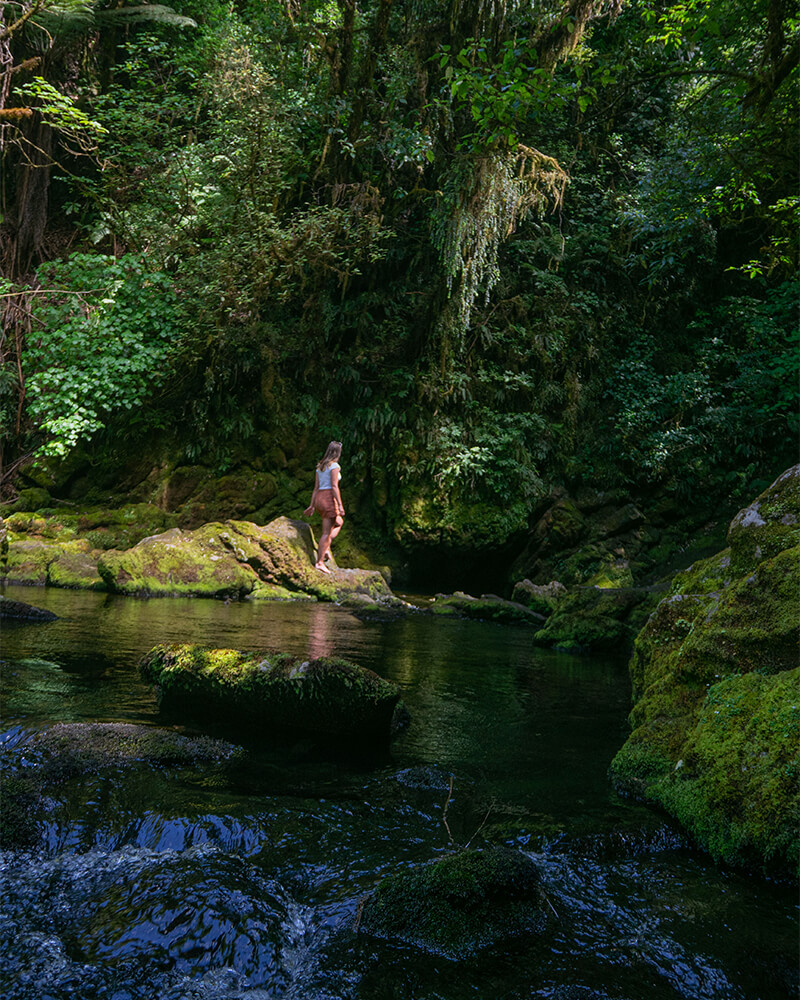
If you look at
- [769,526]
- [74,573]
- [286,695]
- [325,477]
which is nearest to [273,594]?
[325,477]

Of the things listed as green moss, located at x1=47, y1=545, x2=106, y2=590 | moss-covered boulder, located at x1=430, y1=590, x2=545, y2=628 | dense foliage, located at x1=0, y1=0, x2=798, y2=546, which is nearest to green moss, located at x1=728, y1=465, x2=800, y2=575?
moss-covered boulder, located at x1=430, y1=590, x2=545, y2=628

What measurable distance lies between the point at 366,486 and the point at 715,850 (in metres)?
13.4

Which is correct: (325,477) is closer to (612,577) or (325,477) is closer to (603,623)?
(612,577)

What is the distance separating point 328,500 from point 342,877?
1102cm

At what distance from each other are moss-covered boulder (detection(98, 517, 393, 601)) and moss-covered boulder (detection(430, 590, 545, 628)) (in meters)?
1.09

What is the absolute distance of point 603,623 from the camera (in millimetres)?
9227

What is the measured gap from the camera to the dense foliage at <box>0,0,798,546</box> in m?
14.7

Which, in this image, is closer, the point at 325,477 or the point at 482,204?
the point at 325,477

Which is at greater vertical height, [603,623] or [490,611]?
[603,623]

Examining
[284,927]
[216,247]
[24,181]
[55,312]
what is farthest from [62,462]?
[284,927]

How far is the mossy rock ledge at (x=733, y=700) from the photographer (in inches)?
112

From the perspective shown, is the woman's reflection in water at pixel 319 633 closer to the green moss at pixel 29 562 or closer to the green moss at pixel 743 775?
the green moss at pixel 743 775

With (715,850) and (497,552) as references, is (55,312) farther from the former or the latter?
(715,850)

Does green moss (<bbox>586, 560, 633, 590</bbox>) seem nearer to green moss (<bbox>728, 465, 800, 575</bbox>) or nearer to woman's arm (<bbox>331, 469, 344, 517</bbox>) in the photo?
woman's arm (<bbox>331, 469, 344, 517</bbox>)
